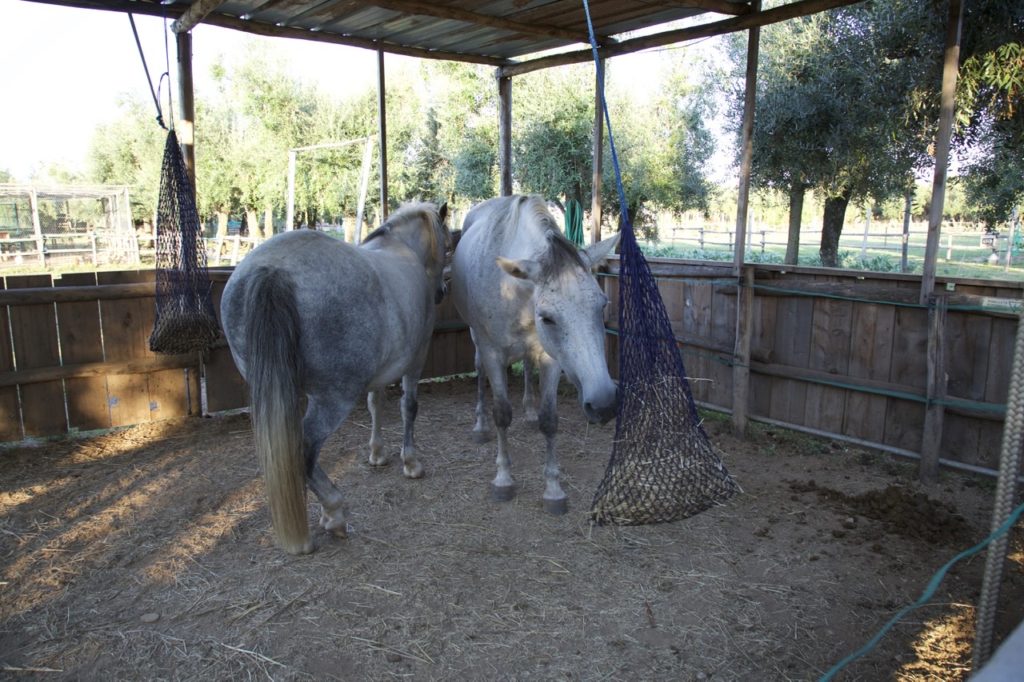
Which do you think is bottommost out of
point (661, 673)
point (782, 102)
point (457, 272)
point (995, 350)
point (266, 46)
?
point (661, 673)

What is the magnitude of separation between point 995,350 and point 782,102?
28.4 feet

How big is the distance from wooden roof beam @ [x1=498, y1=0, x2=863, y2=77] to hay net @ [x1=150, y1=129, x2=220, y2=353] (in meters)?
3.98

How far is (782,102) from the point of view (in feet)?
36.9

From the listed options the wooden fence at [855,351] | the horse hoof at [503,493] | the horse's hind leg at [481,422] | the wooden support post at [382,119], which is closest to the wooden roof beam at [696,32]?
the wooden support post at [382,119]

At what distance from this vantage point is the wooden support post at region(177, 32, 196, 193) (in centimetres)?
509

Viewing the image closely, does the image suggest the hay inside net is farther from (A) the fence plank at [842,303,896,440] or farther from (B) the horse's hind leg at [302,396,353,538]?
(A) the fence plank at [842,303,896,440]

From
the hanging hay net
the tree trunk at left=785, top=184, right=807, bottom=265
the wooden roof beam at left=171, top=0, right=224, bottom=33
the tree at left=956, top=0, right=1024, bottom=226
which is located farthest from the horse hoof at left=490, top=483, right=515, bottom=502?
the tree trunk at left=785, top=184, right=807, bottom=265

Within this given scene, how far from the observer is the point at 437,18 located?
Answer: 542 centimetres

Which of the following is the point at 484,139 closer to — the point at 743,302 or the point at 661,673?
the point at 743,302

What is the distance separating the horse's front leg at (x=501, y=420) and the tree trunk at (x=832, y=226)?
10.9m

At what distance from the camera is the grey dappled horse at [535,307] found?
3.17 meters

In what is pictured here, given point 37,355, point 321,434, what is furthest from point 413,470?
point 37,355

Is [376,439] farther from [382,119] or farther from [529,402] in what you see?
[382,119]

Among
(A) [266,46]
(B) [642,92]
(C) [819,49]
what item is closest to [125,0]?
(C) [819,49]
